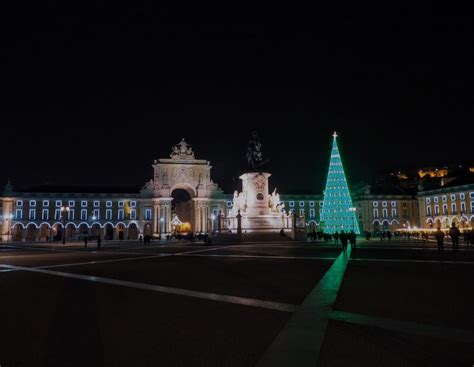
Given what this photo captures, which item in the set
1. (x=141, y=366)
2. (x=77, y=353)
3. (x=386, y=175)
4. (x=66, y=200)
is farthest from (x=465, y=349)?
(x=386, y=175)

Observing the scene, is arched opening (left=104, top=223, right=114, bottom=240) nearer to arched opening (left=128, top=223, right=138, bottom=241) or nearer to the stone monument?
arched opening (left=128, top=223, right=138, bottom=241)

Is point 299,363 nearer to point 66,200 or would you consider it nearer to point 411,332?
point 411,332

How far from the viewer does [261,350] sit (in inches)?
239

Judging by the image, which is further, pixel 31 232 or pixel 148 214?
pixel 148 214

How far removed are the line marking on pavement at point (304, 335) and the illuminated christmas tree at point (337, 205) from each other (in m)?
46.8

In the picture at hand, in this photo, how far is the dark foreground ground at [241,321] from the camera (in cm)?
586

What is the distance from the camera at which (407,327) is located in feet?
23.8

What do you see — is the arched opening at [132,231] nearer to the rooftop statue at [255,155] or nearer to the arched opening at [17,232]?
the arched opening at [17,232]

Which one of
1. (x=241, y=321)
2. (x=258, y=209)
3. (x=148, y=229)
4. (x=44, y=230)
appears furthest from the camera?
(x=148, y=229)

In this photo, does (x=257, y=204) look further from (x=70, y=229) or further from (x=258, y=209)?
(x=70, y=229)

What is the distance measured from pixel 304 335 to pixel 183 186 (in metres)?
100

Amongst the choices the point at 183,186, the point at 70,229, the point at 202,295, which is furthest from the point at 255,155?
the point at 70,229

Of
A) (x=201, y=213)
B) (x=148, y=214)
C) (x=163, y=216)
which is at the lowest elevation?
(x=163, y=216)

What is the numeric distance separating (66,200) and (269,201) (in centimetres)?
6734
